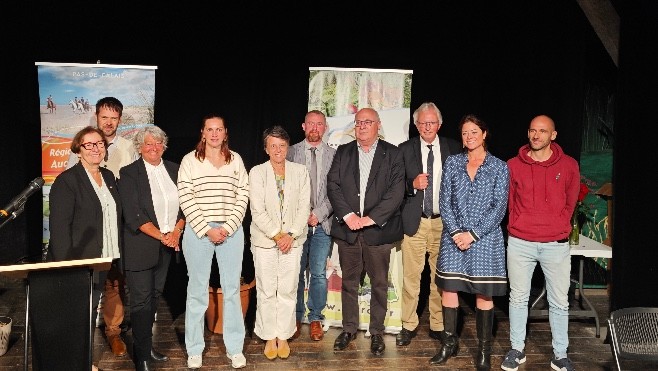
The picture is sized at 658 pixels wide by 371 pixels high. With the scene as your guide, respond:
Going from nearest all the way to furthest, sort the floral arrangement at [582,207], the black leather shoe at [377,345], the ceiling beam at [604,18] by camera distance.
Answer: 1. the black leather shoe at [377,345]
2. the floral arrangement at [582,207]
3. the ceiling beam at [604,18]

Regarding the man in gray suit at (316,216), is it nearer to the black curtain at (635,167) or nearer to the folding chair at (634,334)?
the black curtain at (635,167)

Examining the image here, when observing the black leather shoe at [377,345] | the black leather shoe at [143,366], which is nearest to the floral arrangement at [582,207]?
the black leather shoe at [377,345]

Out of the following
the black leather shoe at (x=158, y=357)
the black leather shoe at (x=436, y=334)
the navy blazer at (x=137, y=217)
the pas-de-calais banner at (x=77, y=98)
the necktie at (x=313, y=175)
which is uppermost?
the pas-de-calais banner at (x=77, y=98)

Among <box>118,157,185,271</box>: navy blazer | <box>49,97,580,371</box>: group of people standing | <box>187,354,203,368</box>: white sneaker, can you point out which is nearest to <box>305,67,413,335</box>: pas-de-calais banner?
<box>49,97,580,371</box>: group of people standing

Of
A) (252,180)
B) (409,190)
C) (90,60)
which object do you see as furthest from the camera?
(90,60)

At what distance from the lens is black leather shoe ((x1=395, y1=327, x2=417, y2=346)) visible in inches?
188

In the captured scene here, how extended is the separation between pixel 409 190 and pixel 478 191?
606mm

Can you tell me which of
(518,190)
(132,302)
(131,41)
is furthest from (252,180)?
(131,41)

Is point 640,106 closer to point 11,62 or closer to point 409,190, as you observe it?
point 409,190

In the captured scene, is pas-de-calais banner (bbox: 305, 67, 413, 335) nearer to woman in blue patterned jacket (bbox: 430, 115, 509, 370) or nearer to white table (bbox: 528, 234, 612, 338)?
woman in blue patterned jacket (bbox: 430, 115, 509, 370)

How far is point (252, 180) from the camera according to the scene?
4355 mm

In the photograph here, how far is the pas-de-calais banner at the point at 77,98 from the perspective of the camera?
5.22m

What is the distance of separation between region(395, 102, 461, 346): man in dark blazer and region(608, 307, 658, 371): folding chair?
1.76 meters

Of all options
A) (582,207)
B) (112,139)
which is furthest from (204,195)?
(582,207)
